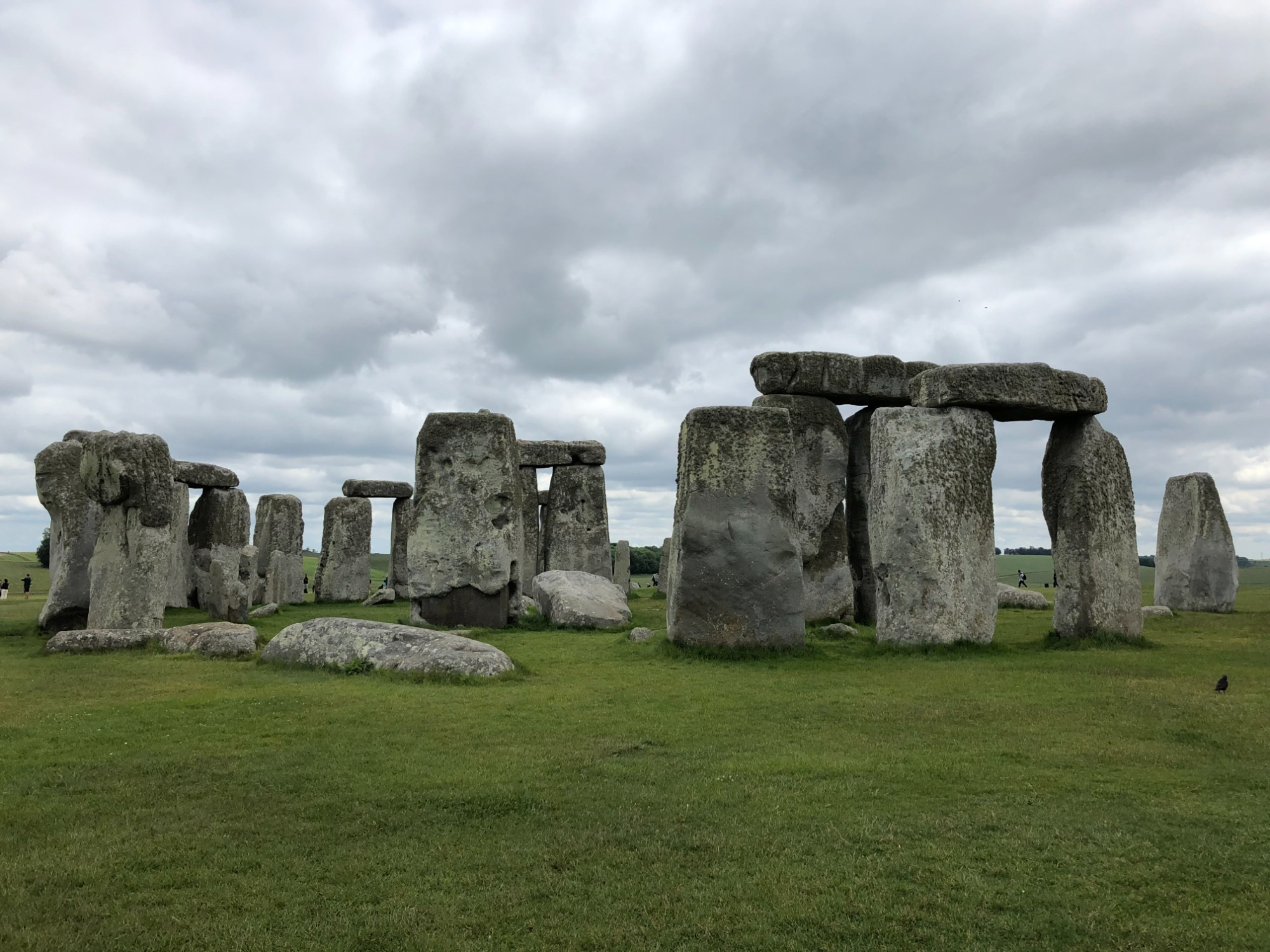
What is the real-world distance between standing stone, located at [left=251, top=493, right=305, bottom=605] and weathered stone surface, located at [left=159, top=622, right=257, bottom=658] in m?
11.0

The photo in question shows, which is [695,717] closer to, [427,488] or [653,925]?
[653,925]

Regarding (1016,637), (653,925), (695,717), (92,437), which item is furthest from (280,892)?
(1016,637)

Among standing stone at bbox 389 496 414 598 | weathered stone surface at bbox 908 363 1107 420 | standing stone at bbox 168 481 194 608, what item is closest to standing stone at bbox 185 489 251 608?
standing stone at bbox 168 481 194 608

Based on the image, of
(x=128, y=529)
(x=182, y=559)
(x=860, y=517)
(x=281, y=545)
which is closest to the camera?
(x=128, y=529)

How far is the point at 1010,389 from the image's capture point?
39.3 ft

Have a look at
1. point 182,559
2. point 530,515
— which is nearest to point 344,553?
point 530,515

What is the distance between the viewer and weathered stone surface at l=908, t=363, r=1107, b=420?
11859 mm

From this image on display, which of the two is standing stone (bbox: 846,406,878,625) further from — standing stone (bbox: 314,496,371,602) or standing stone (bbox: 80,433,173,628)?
standing stone (bbox: 314,496,371,602)

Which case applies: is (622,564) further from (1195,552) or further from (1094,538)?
(1094,538)

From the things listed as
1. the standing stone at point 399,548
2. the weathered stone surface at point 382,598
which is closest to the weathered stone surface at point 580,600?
the weathered stone surface at point 382,598

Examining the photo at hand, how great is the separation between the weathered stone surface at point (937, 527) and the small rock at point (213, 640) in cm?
791

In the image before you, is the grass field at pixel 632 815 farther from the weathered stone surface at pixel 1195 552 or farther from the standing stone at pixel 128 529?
the weathered stone surface at pixel 1195 552

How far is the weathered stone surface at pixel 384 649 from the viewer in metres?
9.59

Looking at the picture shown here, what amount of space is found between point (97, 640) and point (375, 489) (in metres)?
14.0
